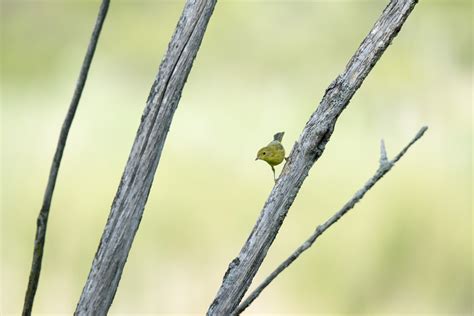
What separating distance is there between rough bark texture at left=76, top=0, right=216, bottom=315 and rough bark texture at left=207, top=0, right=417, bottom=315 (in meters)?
0.13

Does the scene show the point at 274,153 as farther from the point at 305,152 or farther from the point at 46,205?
the point at 46,205

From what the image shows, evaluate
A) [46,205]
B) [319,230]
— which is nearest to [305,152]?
[319,230]

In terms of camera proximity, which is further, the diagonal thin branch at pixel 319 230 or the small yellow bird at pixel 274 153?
the small yellow bird at pixel 274 153

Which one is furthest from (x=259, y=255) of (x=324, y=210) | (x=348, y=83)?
(x=324, y=210)

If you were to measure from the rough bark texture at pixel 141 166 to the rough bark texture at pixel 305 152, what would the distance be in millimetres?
131

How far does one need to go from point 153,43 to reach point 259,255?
185cm

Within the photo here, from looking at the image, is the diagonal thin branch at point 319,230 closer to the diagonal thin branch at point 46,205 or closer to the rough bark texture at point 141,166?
the rough bark texture at point 141,166

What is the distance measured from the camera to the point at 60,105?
2447mm

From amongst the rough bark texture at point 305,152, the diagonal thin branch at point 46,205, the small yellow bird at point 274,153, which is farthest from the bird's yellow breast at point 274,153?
the diagonal thin branch at point 46,205

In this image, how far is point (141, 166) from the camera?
80cm

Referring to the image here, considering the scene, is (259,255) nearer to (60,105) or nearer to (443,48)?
(60,105)

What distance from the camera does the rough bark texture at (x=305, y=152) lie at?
2.52 feet

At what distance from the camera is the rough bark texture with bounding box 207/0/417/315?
2.52ft

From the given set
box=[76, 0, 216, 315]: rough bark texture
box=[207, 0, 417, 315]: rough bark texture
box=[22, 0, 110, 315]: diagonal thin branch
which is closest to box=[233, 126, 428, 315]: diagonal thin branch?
box=[207, 0, 417, 315]: rough bark texture
